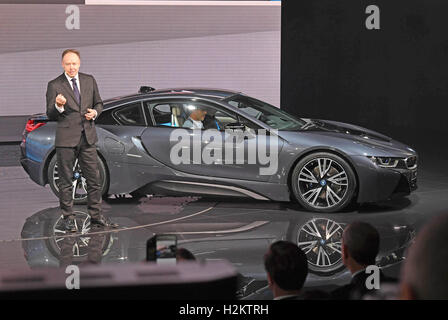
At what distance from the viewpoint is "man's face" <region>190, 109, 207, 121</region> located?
906 cm

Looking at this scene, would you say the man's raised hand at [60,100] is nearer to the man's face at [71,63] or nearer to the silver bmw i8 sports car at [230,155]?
the man's face at [71,63]

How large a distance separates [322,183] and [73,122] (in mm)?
2573

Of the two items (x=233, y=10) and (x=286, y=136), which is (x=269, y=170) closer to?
(x=286, y=136)

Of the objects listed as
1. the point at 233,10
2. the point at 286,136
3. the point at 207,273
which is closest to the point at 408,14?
the point at 233,10

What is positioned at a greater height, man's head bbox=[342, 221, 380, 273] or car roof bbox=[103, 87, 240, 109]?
car roof bbox=[103, 87, 240, 109]

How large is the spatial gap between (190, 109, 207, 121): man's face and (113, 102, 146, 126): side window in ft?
1.83

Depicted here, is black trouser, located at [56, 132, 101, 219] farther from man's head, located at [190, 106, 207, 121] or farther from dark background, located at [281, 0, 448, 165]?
dark background, located at [281, 0, 448, 165]

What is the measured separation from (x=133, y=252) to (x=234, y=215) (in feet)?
5.60

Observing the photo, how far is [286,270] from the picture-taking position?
3381mm

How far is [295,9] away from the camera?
1767 cm

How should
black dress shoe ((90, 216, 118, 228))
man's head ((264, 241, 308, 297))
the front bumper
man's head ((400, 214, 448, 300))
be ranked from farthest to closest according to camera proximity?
the front bumper < black dress shoe ((90, 216, 118, 228)) < man's head ((264, 241, 308, 297)) < man's head ((400, 214, 448, 300))

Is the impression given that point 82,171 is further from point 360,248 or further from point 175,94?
point 360,248

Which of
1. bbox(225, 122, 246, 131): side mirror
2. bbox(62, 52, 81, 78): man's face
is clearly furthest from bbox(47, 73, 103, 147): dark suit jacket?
bbox(225, 122, 246, 131): side mirror
